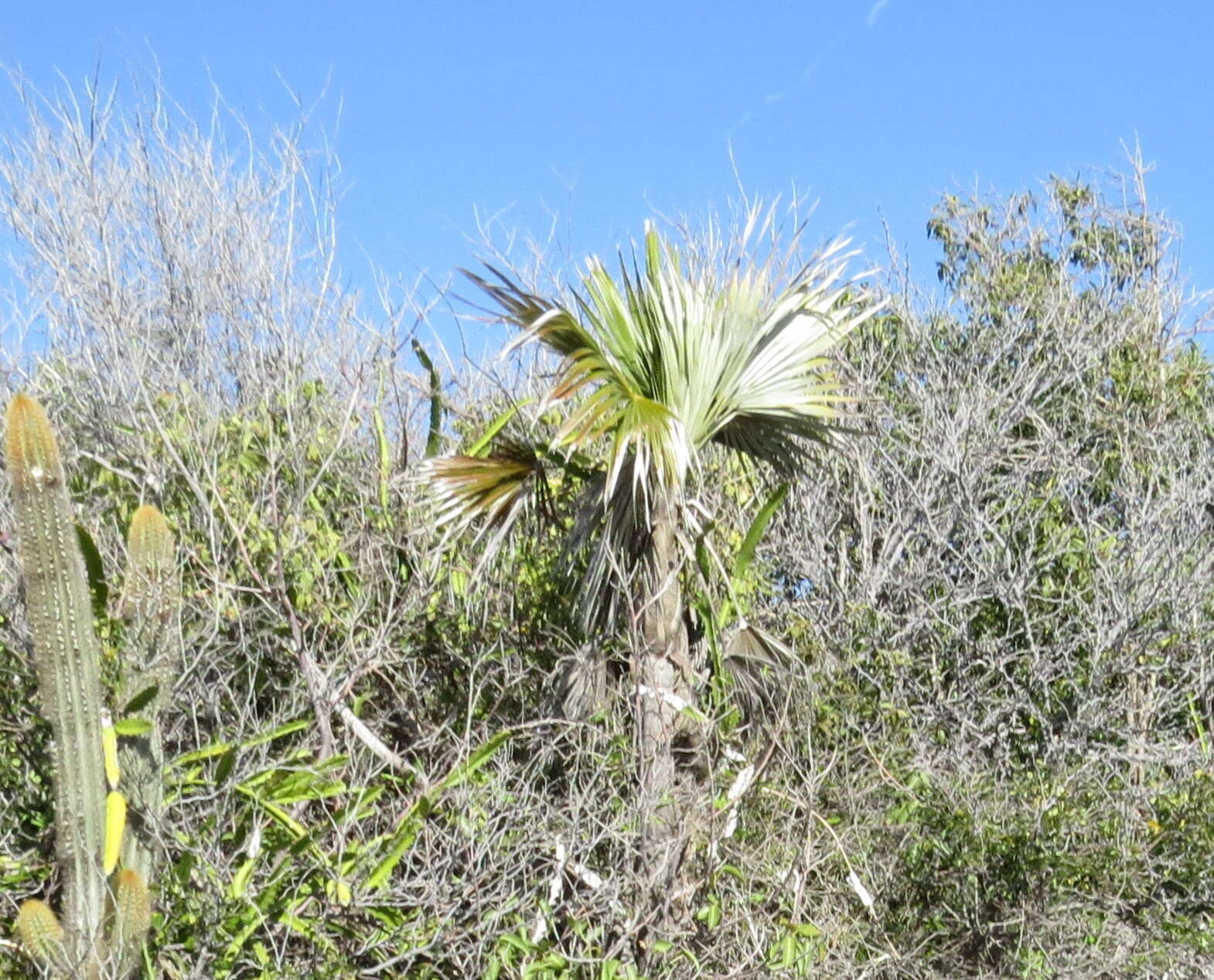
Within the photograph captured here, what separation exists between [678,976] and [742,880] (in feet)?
2.23

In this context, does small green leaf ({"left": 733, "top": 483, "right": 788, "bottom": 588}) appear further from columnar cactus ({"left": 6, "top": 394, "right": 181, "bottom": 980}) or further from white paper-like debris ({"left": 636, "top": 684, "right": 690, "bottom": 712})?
columnar cactus ({"left": 6, "top": 394, "right": 181, "bottom": 980})

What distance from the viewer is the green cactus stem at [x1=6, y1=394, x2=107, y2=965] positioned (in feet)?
20.2

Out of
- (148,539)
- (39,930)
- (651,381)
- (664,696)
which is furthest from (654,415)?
(39,930)

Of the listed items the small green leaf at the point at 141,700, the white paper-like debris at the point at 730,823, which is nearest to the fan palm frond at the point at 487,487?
the small green leaf at the point at 141,700

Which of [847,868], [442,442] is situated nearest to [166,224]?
[442,442]

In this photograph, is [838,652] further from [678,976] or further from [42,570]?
[42,570]

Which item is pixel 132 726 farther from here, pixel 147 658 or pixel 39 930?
pixel 39 930

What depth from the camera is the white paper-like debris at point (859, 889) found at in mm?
8517

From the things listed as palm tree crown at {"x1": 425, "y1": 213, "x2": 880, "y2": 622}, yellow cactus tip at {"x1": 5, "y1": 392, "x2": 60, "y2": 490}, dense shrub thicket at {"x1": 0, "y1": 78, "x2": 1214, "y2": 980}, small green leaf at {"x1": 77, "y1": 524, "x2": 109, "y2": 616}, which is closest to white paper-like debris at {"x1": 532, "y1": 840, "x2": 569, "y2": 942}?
dense shrub thicket at {"x1": 0, "y1": 78, "x2": 1214, "y2": 980}

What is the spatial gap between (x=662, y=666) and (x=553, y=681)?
867 mm

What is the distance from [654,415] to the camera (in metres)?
7.79

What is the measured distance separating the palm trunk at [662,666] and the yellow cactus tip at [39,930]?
118 inches

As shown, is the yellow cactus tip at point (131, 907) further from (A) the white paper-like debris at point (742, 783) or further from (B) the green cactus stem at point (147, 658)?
(A) the white paper-like debris at point (742, 783)

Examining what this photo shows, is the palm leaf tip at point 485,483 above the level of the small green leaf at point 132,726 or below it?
above
